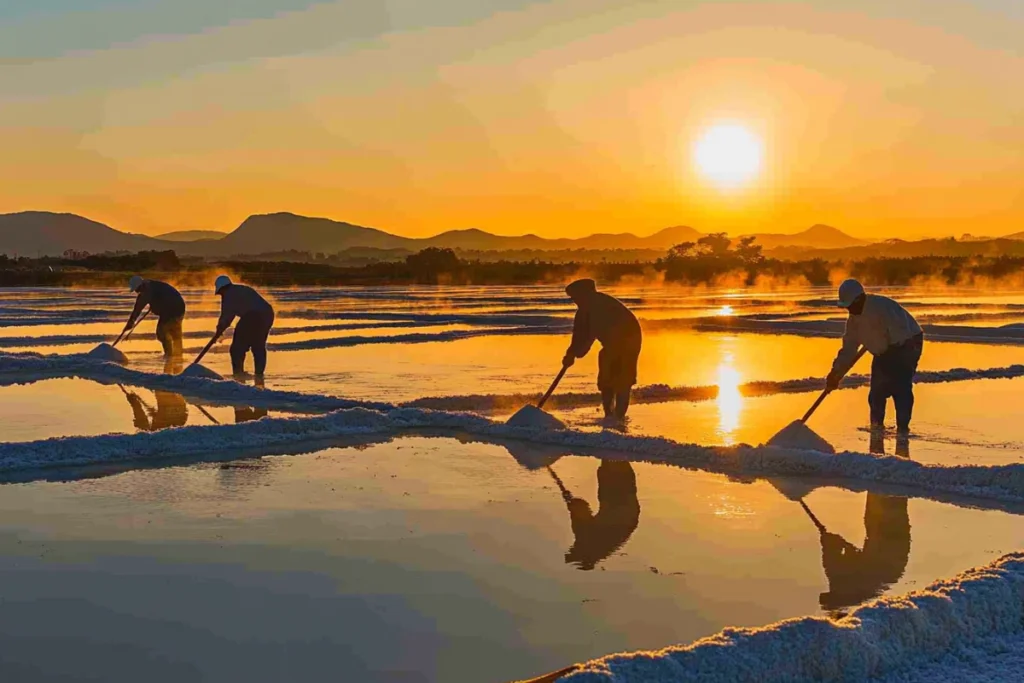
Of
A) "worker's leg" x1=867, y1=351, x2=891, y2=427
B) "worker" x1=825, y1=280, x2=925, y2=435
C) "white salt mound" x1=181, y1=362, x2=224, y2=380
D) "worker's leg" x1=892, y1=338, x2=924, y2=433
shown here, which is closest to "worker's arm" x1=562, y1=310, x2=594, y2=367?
"worker" x1=825, y1=280, x2=925, y2=435

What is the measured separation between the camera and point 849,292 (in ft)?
25.5

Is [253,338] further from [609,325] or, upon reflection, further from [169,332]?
[609,325]

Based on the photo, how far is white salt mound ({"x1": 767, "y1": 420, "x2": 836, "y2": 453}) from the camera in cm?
717

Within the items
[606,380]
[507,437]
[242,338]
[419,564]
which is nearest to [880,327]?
[606,380]

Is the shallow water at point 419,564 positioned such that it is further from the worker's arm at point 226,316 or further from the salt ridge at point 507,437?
the worker's arm at point 226,316

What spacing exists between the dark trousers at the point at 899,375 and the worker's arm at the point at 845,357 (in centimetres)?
29

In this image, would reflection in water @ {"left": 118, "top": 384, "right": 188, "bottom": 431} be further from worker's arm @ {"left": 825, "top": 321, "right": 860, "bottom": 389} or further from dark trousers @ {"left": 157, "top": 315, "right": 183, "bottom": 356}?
worker's arm @ {"left": 825, "top": 321, "right": 860, "bottom": 389}

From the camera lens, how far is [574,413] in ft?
31.1

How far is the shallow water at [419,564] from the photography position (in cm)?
367

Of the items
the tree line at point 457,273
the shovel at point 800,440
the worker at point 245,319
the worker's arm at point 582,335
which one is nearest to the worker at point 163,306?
the worker at point 245,319

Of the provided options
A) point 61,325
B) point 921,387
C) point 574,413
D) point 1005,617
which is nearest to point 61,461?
point 574,413

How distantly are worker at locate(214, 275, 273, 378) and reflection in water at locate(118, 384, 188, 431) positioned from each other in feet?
4.79

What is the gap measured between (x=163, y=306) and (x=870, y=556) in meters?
11.2

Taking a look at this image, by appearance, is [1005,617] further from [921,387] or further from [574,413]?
[921,387]
